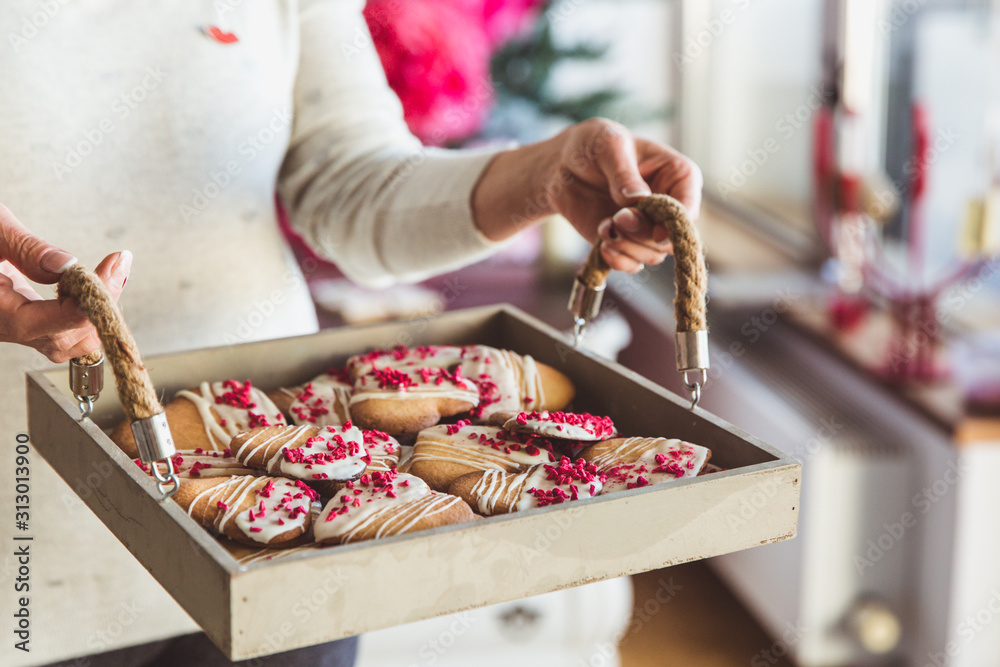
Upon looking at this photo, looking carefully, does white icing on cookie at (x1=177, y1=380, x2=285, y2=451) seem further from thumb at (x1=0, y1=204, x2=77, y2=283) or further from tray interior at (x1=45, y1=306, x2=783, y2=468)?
thumb at (x1=0, y1=204, x2=77, y2=283)

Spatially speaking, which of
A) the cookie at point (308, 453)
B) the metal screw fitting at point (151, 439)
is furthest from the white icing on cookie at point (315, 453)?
the metal screw fitting at point (151, 439)

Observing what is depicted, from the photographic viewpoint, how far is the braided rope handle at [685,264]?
0.70 m

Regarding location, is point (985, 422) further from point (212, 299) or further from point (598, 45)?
point (212, 299)

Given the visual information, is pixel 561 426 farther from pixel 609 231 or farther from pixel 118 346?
pixel 118 346

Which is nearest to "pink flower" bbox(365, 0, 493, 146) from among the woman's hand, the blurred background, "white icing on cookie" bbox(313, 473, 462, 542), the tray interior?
the blurred background

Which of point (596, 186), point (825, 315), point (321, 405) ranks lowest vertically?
point (825, 315)

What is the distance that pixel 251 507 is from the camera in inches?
24.5

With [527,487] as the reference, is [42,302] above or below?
above

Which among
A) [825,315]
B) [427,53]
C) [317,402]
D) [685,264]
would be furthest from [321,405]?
[825,315]

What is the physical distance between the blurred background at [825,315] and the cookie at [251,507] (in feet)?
3.39

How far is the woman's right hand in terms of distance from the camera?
0.61 meters

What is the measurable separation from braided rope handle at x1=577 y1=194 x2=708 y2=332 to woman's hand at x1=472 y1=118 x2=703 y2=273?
0.05 meters

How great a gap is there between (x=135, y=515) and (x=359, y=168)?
1.98ft

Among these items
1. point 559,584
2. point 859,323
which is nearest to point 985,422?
point 859,323
